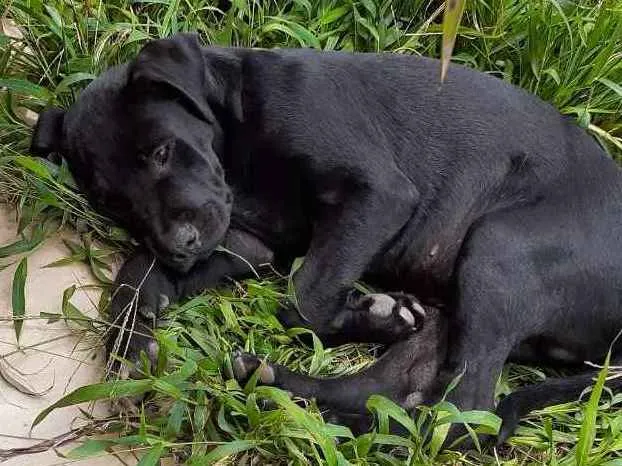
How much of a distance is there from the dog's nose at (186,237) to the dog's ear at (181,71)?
0.37 metres

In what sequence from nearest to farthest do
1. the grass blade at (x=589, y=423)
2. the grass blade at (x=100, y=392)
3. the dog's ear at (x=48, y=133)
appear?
1. the grass blade at (x=589, y=423)
2. the grass blade at (x=100, y=392)
3. the dog's ear at (x=48, y=133)

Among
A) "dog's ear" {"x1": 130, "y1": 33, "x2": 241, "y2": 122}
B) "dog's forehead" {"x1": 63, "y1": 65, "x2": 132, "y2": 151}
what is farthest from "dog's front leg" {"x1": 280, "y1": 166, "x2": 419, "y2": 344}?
"dog's forehead" {"x1": 63, "y1": 65, "x2": 132, "y2": 151}

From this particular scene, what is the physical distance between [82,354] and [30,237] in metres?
0.52

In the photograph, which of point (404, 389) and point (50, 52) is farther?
point (50, 52)

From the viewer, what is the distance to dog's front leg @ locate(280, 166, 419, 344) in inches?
117

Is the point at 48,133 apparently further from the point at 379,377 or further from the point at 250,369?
the point at 379,377

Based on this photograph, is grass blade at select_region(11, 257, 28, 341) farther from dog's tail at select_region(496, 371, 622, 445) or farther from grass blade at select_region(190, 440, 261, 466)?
dog's tail at select_region(496, 371, 622, 445)

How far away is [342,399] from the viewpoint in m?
2.82

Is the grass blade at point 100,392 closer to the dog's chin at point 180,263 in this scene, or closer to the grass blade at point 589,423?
the dog's chin at point 180,263

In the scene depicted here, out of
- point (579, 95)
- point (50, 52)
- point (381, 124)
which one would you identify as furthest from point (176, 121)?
point (579, 95)

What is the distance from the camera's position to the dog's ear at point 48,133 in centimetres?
313

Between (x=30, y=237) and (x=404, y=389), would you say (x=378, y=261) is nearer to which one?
(x=404, y=389)

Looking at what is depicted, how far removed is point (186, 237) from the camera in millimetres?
2840

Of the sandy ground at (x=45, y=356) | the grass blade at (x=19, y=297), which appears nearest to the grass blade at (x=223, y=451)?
the sandy ground at (x=45, y=356)
